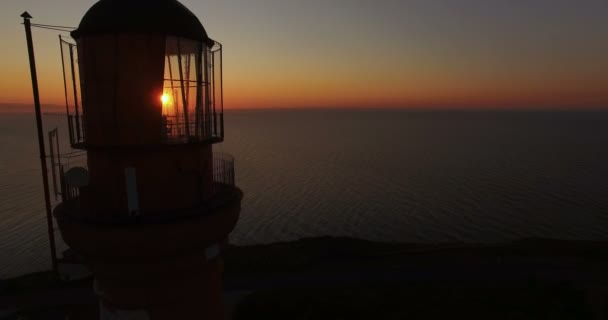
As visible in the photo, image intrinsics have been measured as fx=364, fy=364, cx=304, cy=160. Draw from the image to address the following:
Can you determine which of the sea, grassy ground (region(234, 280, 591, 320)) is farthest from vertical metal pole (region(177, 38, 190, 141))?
the sea

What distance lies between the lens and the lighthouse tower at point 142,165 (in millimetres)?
5262

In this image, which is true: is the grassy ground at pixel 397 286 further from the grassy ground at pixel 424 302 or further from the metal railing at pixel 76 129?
the metal railing at pixel 76 129

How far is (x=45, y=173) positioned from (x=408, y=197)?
44012 millimetres

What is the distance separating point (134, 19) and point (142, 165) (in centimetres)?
210

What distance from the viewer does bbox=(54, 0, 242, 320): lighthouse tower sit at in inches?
207

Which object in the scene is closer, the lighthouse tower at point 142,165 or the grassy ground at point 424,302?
the lighthouse tower at point 142,165

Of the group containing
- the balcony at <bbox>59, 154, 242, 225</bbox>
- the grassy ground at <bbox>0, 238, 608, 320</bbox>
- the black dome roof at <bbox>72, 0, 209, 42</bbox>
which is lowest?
the grassy ground at <bbox>0, 238, 608, 320</bbox>

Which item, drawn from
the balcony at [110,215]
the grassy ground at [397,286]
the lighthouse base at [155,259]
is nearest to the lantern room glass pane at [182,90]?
the balcony at [110,215]

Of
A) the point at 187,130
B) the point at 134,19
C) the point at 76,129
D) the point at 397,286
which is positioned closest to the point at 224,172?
the point at 187,130

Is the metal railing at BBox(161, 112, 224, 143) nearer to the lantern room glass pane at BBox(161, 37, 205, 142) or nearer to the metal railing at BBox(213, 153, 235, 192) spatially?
the lantern room glass pane at BBox(161, 37, 205, 142)

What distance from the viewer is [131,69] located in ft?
17.2

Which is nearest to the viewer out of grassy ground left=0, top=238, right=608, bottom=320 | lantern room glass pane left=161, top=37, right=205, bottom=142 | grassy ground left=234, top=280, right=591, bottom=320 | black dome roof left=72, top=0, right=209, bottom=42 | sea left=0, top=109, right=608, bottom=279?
black dome roof left=72, top=0, right=209, bottom=42

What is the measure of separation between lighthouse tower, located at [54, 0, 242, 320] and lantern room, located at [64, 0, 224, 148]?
1 centimetres

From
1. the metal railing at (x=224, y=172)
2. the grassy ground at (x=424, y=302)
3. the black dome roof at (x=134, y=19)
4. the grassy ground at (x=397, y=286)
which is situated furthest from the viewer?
the grassy ground at (x=397, y=286)
